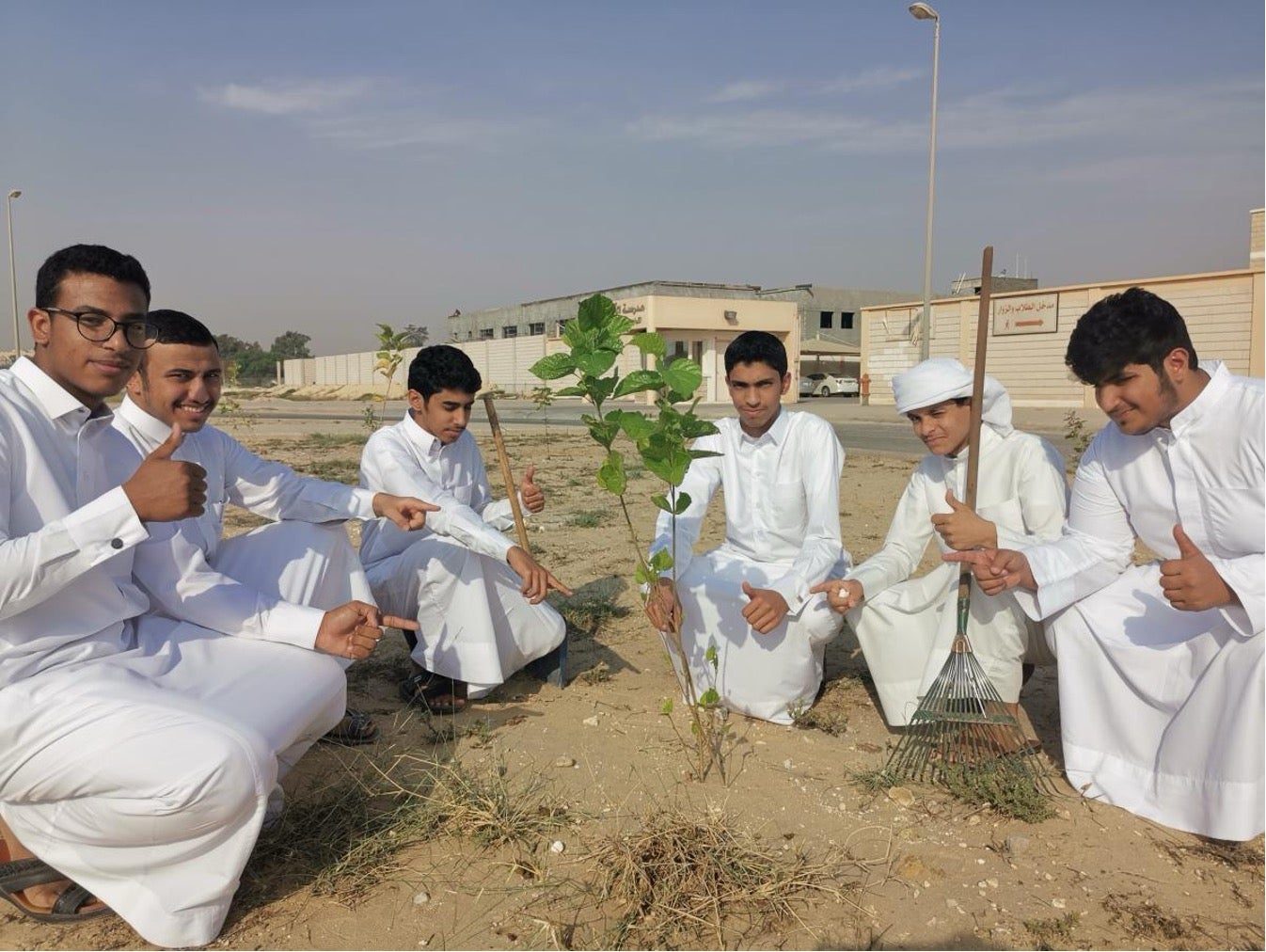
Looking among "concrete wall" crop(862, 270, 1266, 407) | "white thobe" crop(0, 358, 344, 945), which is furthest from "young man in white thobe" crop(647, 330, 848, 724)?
"concrete wall" crop(862, 270, 1266, 407)

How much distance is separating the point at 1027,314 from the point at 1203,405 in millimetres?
25304

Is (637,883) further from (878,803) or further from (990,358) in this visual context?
(990,358)

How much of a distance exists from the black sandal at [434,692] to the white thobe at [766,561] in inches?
39.8

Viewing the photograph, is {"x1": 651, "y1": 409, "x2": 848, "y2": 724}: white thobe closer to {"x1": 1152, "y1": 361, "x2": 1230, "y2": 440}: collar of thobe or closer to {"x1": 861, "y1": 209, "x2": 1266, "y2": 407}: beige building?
{"x1": 1152, "y1": 361, "x2": 1230, "y2": 440}: collar of thobe

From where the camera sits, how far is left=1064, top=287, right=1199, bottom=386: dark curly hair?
2.81 metres

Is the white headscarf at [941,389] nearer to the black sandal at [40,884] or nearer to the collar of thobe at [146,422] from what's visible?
the collar of thobe at [146,422]

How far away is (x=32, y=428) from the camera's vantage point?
240 cm

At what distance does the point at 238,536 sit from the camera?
349cm

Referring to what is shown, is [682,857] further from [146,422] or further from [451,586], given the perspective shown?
[146,422]

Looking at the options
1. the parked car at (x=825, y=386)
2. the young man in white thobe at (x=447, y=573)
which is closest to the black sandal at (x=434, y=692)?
the young man in white thobe at (x=447, y=573)

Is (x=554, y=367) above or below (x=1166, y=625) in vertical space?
above

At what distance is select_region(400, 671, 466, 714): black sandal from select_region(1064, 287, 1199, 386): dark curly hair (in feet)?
8.95

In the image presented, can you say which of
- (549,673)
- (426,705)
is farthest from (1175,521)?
(426,705)

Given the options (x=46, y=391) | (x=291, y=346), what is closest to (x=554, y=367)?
(x=46, y=391)
